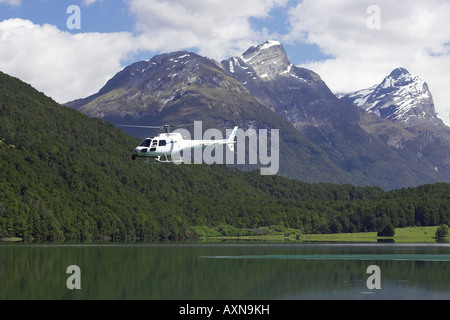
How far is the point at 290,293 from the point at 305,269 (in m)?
28.9

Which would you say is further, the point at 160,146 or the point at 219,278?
the point at 160,146

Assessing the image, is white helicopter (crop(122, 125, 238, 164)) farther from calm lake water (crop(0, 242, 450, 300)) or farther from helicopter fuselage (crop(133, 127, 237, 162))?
calm lake water (crop(0, 242, 450, 300))

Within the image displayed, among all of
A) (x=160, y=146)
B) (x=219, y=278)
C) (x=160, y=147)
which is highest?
(x=160, y=146)

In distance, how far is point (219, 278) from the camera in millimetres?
106875

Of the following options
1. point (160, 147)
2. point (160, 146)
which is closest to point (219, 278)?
point (160, 147)

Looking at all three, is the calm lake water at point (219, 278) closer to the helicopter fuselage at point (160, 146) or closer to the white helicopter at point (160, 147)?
the white helicopter at point (160, 147)

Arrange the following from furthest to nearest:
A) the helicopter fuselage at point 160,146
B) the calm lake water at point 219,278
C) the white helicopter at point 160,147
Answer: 1. the helicopter fuselage at point 160,146
2. the white helicopter at point 160,147
3. the calm lake water at point 219,278

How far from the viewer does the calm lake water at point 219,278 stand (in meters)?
89.1

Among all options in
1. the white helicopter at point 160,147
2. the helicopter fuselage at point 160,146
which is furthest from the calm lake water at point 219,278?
the helicopter fuselage at point 160,146

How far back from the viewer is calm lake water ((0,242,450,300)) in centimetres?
8906

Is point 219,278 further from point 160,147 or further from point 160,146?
point 160,146

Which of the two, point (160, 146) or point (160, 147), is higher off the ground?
point (160, 146)

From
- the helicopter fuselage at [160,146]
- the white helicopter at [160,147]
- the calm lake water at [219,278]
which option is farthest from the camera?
the helicopter fuselage at [160,146]
